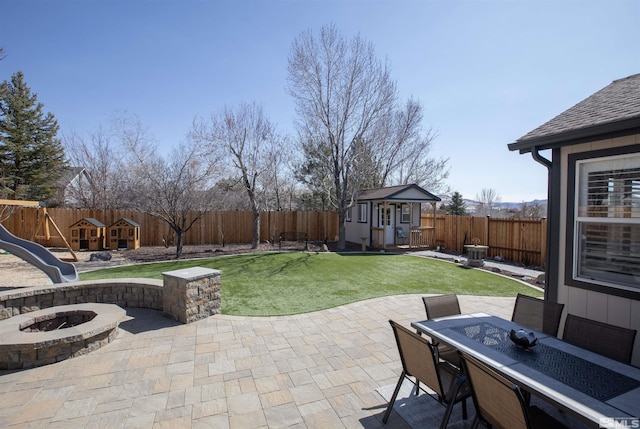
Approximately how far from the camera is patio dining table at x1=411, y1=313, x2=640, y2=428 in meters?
1.74

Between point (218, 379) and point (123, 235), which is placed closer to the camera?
point (218, 379)

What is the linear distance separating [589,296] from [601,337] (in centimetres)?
110

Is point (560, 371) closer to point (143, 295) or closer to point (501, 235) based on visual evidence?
point (143, 295)

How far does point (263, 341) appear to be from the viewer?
4.32m

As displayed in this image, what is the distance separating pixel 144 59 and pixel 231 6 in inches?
161

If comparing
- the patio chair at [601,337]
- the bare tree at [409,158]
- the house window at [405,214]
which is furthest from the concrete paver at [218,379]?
the bare tree at [409,158]

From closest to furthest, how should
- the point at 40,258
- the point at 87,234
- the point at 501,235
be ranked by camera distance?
1. the point at 40,258
2. the point at 501,235
3. the point at 87,234

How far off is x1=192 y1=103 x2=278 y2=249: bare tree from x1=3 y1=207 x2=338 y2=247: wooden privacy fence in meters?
2.22

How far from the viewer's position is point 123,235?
13.4m

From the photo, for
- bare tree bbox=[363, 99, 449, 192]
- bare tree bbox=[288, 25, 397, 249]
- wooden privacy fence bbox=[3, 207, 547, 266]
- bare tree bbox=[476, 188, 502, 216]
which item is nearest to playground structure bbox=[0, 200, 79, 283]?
wooden privacy fence bbox=[3, 207, 547, 266]

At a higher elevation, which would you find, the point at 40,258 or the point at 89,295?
the point at 40,258

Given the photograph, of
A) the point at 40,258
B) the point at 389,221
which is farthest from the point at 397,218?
the point at 40,258

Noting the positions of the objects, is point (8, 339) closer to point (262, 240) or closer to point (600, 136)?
point (600, 136)

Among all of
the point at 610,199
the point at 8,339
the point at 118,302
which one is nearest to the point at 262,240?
the point at 118,302
